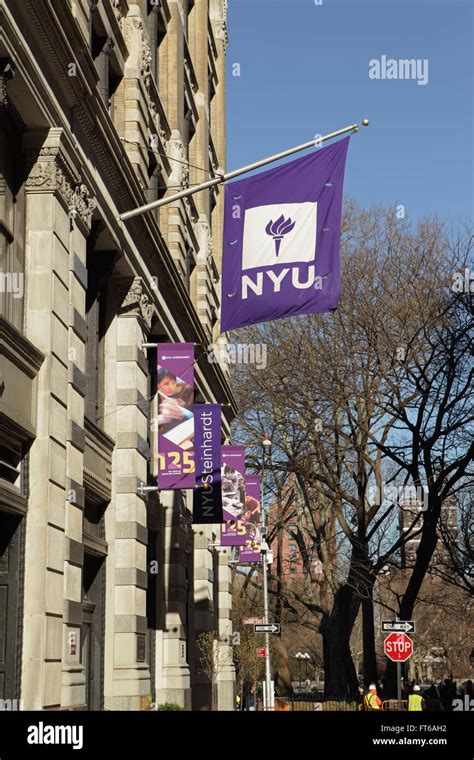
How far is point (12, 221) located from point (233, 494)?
16.2 meters

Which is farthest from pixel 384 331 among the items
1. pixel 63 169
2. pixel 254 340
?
pixel 63 169

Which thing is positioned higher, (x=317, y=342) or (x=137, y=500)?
(x=317, y=342)

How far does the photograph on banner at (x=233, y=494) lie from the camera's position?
30922 millimetres

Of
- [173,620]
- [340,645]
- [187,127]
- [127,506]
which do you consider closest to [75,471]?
[127,506]

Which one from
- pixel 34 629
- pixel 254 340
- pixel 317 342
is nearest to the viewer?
pixel 34 629

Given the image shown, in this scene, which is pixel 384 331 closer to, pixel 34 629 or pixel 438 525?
pixel 438 525

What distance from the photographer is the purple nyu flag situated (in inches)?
688

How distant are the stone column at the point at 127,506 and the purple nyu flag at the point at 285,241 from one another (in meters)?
6.09

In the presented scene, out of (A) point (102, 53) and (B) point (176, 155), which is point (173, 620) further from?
(A) point (102, 53)

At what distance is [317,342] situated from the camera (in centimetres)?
3994

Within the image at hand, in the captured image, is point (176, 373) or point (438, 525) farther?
point (438, 525)

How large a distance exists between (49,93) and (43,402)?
4.89 m
